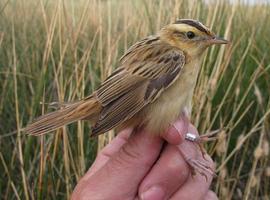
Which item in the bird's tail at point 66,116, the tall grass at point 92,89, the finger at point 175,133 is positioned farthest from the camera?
the tall grass at point 92,89

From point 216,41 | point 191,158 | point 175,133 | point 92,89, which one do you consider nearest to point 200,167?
point 191,158

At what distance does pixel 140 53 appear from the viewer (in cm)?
195

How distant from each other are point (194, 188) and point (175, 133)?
23 cm

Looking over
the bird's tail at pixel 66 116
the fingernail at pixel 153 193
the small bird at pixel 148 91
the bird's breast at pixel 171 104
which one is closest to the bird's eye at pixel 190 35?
the small bird at pixel 148 91

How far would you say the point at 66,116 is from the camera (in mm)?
1857

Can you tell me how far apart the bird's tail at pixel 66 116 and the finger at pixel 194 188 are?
406 millimetres

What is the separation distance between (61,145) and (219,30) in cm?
108

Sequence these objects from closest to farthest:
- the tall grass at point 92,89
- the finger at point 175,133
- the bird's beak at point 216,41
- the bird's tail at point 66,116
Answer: the finger at point 175,133, the bird's tail at point 66,116, the bird's beak at point 216,41, the tall grass at point 92,89

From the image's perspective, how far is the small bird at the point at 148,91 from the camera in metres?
1.78

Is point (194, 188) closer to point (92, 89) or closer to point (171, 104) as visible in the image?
point (171, 104)

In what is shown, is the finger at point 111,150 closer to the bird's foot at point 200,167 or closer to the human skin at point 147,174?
the human skin at point 147,174

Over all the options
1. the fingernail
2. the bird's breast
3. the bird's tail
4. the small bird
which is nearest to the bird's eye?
the small bird

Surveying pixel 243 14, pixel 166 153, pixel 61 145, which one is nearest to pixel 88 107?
pixel 166 153

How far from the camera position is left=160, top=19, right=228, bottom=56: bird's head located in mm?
1949
